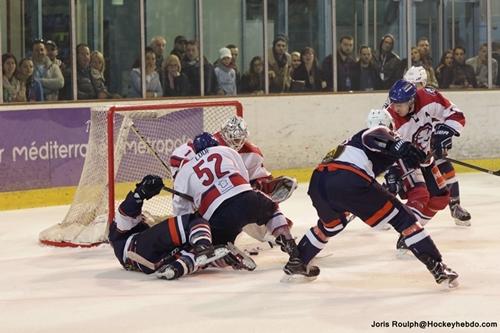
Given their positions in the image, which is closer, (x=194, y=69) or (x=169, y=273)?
(x=169, y=273)

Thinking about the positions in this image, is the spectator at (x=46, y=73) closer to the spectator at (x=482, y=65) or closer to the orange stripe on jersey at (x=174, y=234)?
the orange stripe on jersey at (x=174, y=234)

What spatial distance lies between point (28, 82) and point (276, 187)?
9.61ft

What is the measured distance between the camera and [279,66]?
32.2 ft

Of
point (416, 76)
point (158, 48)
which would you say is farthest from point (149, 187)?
point (158, 48)

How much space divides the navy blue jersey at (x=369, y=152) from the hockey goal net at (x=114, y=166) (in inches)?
63.5

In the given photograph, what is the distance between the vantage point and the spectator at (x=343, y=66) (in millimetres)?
9977

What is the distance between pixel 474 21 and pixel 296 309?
6.74 m

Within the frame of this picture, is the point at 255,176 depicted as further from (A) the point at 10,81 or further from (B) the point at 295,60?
(B) the point at 295,60

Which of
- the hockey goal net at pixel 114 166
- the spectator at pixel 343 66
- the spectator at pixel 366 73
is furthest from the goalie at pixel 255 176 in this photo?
the spectator at pixel 366 73

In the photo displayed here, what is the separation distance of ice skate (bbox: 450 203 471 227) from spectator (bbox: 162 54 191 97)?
298 cm

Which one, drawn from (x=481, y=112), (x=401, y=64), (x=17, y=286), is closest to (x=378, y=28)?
(x=401, y=64)

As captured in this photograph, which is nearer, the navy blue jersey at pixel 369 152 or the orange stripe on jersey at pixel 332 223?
the navy blue jersey at pixel 369 152

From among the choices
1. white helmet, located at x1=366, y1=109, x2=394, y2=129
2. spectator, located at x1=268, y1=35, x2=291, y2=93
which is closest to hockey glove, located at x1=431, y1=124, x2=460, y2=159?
white helmet, located at x1=366, y1=109, x2=394, y2=129

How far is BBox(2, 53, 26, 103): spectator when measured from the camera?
26.8ft
